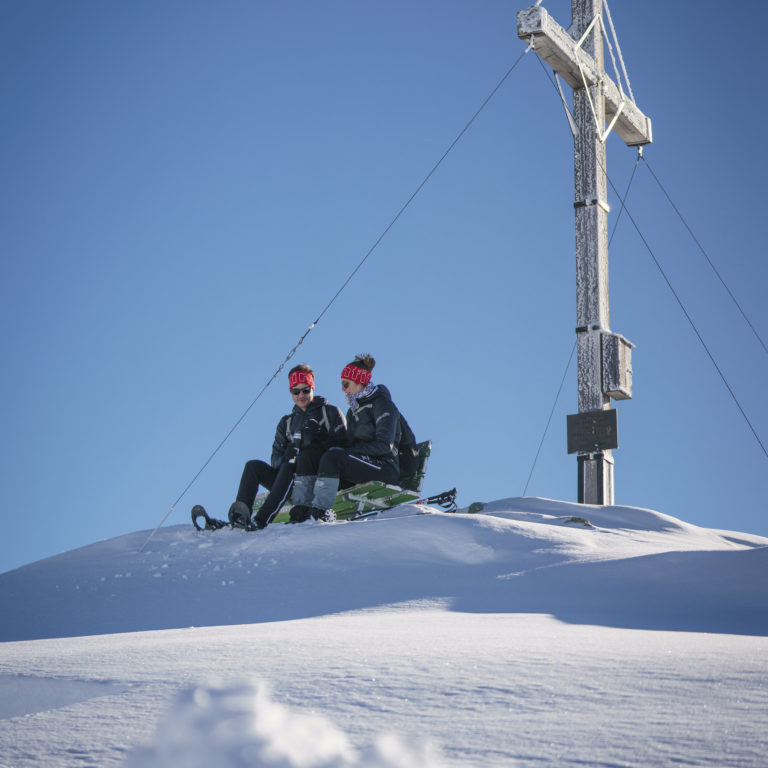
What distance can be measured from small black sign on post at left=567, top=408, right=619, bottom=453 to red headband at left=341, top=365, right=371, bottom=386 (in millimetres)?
2087

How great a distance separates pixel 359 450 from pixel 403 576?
199 cm

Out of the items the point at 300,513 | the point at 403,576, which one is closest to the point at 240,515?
the point at 300,513

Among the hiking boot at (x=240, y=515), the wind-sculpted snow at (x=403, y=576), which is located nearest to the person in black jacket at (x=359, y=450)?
the hiking boot at (x=240, y=515)

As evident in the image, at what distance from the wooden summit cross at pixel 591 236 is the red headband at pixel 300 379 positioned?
2.44 metres

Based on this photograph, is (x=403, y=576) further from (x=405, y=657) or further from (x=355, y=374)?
(x=405, y=657)

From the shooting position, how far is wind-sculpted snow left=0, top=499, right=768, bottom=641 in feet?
15.6

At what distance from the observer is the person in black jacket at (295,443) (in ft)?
24.3

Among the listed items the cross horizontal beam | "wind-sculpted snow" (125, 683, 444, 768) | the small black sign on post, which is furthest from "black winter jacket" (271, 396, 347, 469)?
"wind-sculpted snow" (125, 683, 444, 768)

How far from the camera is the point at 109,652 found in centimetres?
313

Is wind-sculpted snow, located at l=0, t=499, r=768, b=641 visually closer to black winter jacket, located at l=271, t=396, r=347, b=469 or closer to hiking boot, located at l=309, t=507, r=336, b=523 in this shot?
hiking boot, located at l=309, t=507, r=336, b=523

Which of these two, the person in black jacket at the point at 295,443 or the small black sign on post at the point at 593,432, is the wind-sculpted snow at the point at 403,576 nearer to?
the person in black jacket at the point at 295,443

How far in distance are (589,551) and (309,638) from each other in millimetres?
2927

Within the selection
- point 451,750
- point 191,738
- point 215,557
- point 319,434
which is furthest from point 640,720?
point 319,434

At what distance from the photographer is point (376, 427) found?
7539 millimetres
